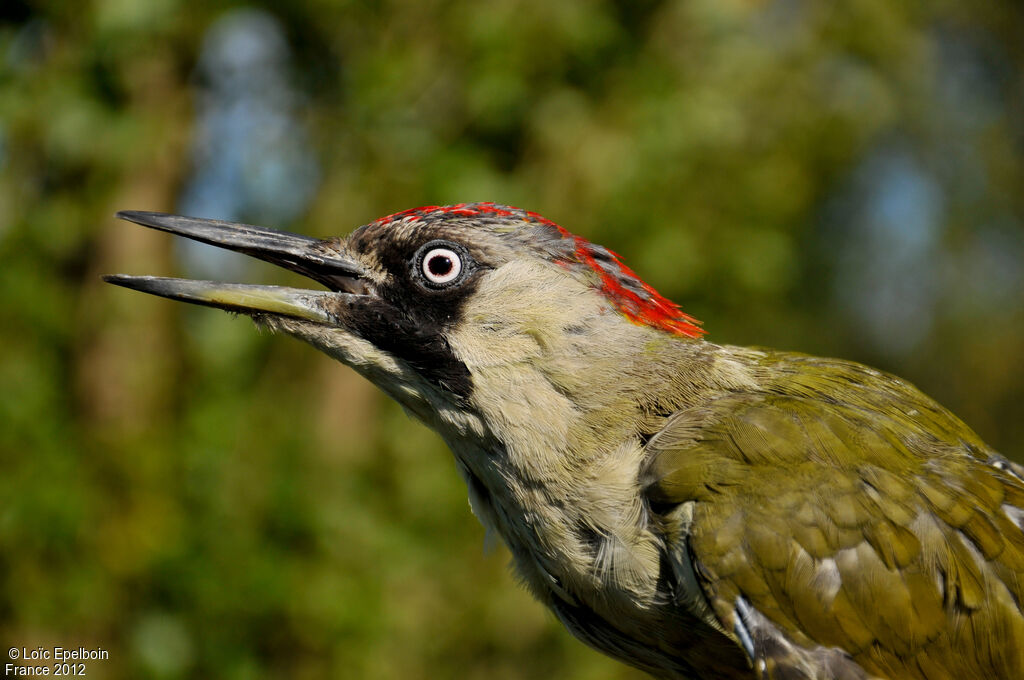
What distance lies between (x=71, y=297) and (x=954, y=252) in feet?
69.8

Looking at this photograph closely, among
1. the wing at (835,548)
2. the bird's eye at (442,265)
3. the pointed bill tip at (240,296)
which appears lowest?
the wing at (835,548)

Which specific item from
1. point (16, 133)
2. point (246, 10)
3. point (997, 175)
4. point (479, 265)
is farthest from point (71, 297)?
point (997, 175)

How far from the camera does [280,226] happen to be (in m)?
6.12

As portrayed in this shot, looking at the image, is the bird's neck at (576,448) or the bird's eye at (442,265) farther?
the bird's eye at (442,265)

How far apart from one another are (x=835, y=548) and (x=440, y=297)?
1.48 meters

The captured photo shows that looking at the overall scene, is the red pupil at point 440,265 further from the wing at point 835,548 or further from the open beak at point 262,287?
the wing at point 835,548

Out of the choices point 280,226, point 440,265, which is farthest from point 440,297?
point 280,226

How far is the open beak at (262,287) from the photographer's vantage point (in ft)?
10.8

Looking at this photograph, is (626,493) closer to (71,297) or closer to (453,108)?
(453,108)

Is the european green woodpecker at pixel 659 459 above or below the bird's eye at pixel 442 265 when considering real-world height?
below

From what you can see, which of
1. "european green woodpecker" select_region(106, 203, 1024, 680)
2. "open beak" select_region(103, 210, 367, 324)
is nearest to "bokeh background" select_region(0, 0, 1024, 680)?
"open beak" select_region(103, 210, 367, 324)

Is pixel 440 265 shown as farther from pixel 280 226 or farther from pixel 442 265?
pixel 280 226

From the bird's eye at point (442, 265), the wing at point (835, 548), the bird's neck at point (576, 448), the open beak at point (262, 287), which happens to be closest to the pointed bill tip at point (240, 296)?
the open beak at point (262, 287)

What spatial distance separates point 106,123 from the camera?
4.61 m
